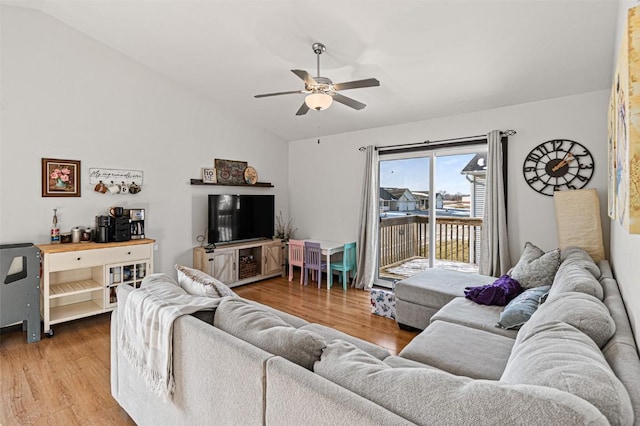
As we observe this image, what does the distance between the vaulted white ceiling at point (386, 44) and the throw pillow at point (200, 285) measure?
2.27 metres

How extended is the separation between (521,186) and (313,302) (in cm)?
284

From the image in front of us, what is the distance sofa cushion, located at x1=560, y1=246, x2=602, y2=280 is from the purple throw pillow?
0.44 metres

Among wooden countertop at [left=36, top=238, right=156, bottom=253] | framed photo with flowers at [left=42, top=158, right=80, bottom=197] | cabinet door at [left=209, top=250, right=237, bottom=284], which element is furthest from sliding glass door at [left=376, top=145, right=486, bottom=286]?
framed photo with flowers at [left=42, top=158, right=80, bottom=197]

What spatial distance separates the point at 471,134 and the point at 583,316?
122 inches

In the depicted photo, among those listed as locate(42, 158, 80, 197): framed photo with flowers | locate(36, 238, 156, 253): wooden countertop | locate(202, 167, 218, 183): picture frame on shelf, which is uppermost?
locate(202, 167, 218, 183): picture frame on shelf

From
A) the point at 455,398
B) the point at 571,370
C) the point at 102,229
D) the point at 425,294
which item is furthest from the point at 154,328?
the point at 102,229

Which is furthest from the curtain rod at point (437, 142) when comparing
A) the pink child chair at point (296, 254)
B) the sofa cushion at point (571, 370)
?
the sofa cushion at point (571, 370)

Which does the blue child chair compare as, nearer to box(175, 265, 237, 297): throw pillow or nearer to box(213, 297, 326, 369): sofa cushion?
box(175, 265, 237, 297): throw pillow

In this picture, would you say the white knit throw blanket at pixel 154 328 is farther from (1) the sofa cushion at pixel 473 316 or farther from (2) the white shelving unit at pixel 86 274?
(2) the white shelving unit at pixel 86 274

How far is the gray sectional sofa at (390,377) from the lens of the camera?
32.0 inches

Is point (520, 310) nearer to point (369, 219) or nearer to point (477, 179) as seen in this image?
point (477, 179)

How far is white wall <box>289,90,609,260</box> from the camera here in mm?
3297

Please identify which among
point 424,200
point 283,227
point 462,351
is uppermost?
point 424,200

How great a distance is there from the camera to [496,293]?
274 centimetres
